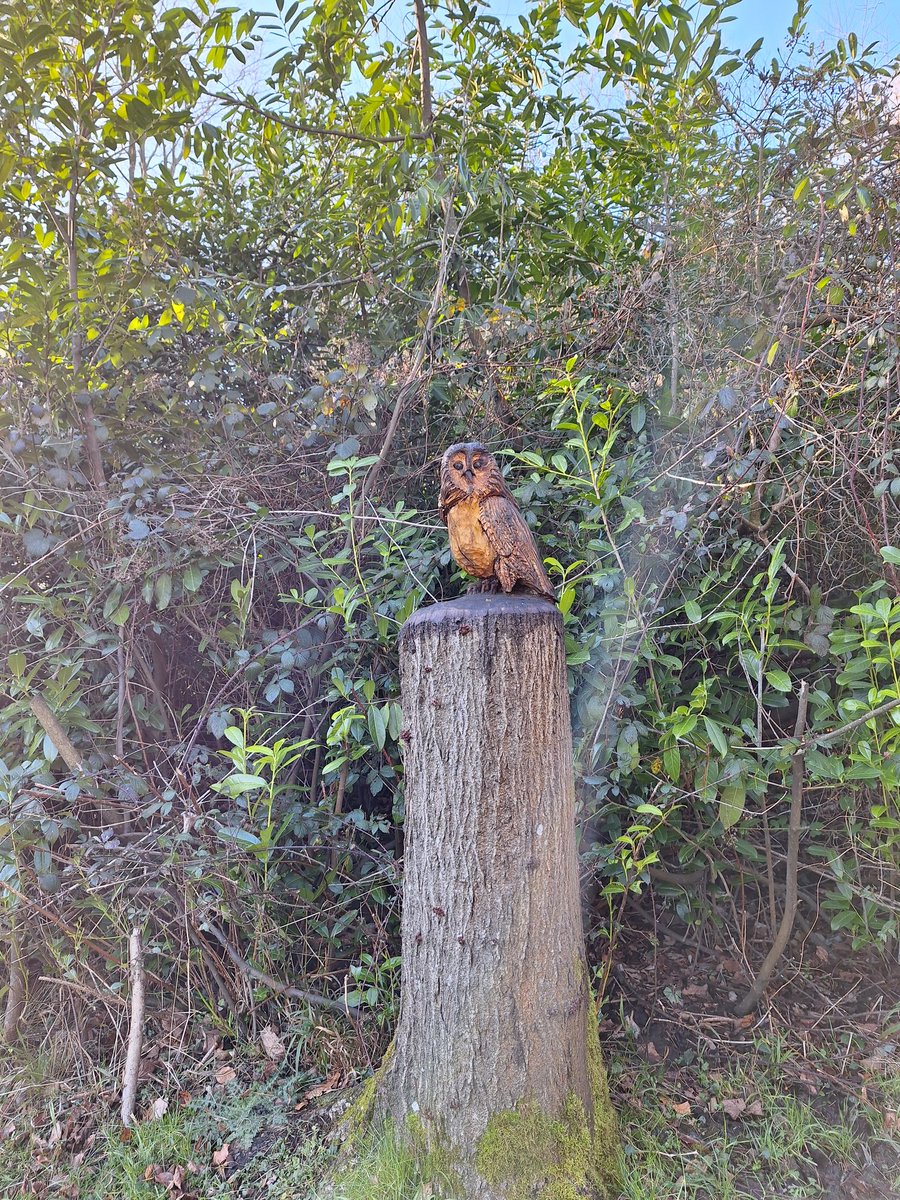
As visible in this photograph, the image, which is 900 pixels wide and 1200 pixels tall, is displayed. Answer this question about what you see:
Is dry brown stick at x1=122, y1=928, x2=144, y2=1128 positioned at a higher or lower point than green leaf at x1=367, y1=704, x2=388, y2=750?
lower

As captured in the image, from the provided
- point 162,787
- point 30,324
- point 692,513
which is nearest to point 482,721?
point 692,513

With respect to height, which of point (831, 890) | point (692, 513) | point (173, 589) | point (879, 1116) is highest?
point (692, 513)

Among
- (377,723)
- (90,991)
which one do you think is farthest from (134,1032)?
(377,723)

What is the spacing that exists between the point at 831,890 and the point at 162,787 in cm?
247

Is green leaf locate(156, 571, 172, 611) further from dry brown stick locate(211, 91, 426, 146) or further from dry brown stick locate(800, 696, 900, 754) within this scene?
dry brown stick locate(800, 696, 900, 754)

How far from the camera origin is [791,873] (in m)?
2.30

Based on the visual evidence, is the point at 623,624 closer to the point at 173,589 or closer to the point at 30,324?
the point at 173,589

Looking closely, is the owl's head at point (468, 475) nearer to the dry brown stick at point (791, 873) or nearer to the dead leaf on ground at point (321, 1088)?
the dry brown stick at point (791, 873)

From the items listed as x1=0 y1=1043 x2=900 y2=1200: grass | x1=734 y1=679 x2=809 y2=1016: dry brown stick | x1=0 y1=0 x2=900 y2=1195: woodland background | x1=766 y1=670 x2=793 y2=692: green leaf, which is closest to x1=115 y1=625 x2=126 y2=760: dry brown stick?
x1=0 y1=0 x2=900 y2=1195: woodland background

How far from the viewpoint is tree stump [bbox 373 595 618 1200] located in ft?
5.65

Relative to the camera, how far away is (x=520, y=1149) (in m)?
1.70

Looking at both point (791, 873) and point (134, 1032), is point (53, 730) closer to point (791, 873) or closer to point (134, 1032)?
point (134, 1032)

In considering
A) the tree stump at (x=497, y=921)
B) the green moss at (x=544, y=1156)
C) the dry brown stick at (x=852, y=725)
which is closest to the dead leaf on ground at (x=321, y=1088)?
the tree stump at (x=497, y=921)

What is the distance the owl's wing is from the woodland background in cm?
31
